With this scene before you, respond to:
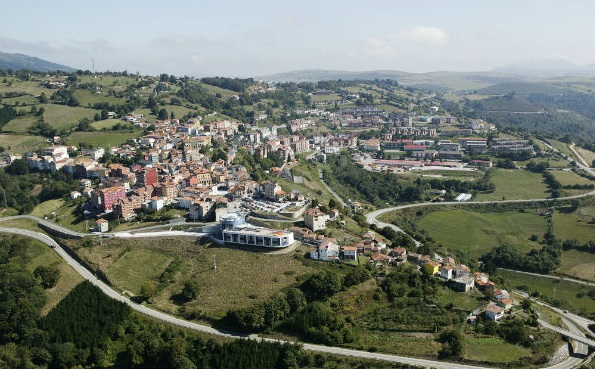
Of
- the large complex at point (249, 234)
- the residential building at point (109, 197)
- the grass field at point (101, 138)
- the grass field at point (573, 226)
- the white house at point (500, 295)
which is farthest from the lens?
the grass field at point (101, 138)

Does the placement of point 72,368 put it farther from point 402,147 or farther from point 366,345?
point 402,147

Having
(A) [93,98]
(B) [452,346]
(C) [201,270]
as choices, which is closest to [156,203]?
(C) [201,270]

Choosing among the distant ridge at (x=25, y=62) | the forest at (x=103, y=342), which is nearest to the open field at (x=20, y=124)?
the forest at (x=103, y=342)

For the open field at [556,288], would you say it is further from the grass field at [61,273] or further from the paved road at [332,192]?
the grass field at [61,273]

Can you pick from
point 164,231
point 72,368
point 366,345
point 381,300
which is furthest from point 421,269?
point 72,368

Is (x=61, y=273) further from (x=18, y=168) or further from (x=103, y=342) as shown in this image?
(x=18, y=168)

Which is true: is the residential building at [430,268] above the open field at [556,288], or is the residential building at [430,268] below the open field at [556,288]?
above

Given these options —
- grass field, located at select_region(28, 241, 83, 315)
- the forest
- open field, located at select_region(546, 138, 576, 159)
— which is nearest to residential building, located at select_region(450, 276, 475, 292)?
the forest

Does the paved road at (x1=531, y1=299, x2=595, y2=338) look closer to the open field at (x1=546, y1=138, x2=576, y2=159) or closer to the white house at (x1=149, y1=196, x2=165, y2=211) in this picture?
the white house at (x1=149, y1=196, x2=165, y2=211)
